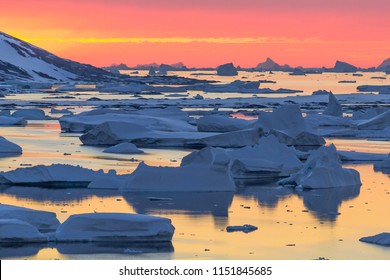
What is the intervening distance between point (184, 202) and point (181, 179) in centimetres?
96

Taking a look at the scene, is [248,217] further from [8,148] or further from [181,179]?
[8,148]

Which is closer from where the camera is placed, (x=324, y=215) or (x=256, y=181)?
(x=324, y=215)

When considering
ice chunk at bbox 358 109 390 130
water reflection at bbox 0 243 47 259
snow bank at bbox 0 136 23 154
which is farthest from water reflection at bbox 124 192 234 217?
ice chunk at bbox 358 109 390 130

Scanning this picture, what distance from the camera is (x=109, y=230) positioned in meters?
10.5

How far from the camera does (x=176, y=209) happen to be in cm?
1309

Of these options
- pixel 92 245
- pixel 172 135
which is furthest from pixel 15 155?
pixel 92 245

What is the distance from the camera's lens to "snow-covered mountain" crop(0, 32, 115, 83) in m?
86.1

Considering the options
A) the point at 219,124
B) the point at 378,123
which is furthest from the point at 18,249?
the point at 378,123

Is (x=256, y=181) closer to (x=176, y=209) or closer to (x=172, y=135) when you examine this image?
(x=176, y=209)

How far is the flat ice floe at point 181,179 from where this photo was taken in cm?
1459

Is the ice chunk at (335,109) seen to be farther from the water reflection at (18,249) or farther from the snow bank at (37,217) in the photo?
the water reflection at (18,249)

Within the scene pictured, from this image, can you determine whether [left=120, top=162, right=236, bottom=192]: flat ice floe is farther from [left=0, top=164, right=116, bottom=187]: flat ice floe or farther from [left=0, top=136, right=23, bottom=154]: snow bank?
[left=0, top=136, right=23, bottom=154]: snow bank

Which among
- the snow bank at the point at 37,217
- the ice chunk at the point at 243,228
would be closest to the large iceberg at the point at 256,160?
the ice chunk at the point at 243,228

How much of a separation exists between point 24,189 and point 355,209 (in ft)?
16.6
